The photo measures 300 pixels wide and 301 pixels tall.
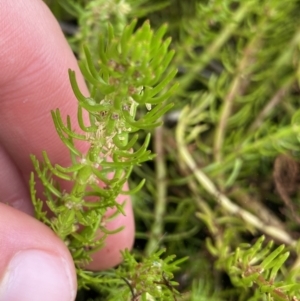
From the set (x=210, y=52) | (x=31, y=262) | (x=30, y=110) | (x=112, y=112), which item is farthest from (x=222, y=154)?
(x=112, y=112)

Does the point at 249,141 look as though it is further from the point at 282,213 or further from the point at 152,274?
the point at 152,274

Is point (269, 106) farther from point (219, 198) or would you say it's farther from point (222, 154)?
point (219, 198)

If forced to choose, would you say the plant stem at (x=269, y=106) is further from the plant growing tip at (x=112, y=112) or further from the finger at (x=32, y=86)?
the plant growing tip at (x=112, y=112)

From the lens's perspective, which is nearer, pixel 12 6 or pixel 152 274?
pixel 152 274

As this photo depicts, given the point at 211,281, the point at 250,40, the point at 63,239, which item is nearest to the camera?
the point at 63,239

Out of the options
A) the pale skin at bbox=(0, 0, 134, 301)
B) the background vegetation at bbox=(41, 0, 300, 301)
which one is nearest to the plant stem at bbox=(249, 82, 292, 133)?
the background vegetation at bbox=(41, 0, 300, 301)

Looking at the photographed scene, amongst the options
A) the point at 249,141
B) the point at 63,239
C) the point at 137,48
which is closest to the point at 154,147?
the point at 249,141

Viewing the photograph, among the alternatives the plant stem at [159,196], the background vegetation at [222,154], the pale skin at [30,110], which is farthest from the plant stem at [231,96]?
the pale skin at [30,110]
